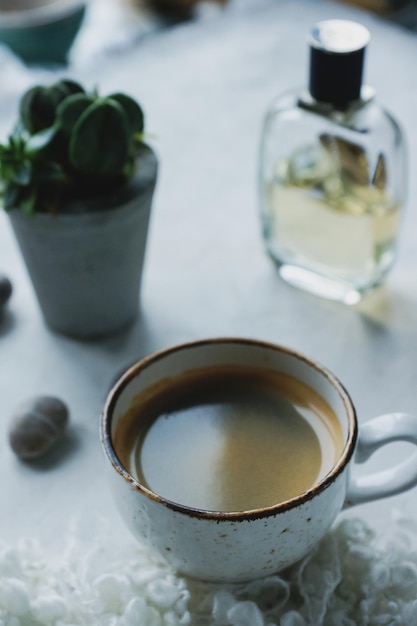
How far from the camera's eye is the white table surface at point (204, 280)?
0.54 metres

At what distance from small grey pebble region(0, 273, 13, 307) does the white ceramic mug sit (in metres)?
0.21

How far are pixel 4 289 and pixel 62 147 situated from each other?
14 centimetres

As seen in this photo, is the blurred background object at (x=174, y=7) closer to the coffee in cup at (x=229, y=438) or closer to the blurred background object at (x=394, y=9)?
the blurred background object at (x=394, y=9)

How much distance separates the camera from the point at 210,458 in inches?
18.1

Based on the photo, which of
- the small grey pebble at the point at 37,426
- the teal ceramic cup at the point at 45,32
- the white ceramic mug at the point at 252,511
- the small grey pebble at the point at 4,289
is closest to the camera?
the white ceramic mug at the point at 252,511

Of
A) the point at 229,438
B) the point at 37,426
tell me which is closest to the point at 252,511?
the point at 229,438

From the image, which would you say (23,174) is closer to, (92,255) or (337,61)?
(92,255)

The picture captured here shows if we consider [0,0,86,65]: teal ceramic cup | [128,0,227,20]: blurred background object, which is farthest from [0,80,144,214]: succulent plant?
[128,0,227,20]: blurred background object

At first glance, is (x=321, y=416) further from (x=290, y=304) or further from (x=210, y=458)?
(x=290, y=304)

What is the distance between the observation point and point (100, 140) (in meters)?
0.54

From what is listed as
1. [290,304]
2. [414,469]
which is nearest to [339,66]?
[290,304]

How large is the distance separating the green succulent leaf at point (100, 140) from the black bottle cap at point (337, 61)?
0.44ft

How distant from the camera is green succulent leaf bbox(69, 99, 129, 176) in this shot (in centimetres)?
54

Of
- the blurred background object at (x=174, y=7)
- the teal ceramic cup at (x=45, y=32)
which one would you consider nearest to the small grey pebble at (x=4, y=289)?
the teal ceramic cup at (x=45, y=32)
